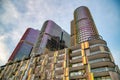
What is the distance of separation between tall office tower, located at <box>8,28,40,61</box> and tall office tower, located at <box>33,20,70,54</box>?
38983 millimetres

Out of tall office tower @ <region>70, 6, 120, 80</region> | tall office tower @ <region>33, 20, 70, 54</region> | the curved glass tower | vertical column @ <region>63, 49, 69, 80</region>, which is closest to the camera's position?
tall office tower @ <region>70, 6, 120, 80</region>

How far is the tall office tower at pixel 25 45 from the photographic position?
484 feet

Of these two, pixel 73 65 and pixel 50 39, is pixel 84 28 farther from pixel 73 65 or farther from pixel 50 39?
pixel 73 65

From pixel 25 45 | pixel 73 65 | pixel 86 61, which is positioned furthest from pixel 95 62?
pixel 25 45

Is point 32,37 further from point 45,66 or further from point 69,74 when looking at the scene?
point 69,74

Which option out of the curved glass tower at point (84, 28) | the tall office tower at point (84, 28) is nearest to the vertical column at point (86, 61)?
the curved glass tower at point (84, 28)

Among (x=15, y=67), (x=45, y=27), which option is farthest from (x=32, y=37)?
(x=15, y=67)

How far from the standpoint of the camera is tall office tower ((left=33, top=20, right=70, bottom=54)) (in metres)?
110

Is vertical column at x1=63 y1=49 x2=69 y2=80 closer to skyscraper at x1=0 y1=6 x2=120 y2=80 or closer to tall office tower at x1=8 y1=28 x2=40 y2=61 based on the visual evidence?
skyscraper at x1=0 y1=6 x2=120 y2=80

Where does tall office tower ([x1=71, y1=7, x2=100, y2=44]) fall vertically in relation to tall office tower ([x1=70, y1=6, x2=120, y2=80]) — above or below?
above

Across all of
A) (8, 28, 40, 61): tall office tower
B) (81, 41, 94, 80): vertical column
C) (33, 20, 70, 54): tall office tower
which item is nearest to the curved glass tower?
(33, 20, 70, 54): tall office tower

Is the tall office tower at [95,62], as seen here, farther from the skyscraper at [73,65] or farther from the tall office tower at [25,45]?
the tall office tower at [25,45]

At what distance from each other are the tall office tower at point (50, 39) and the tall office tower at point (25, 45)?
Result: 39.0 m

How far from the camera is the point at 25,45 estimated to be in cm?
16400
